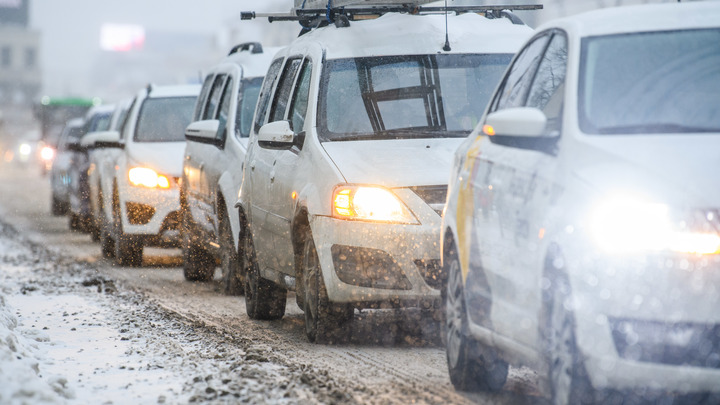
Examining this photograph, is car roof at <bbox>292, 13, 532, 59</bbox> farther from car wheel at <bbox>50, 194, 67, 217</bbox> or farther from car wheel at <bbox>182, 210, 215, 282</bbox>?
car wheel at <bbox>50, 194, 67, 217</bbox>

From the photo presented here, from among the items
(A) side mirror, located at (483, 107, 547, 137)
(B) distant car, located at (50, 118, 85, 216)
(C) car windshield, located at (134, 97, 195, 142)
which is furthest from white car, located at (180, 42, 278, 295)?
(B) distant car, located at (50, 118, 85, 216)

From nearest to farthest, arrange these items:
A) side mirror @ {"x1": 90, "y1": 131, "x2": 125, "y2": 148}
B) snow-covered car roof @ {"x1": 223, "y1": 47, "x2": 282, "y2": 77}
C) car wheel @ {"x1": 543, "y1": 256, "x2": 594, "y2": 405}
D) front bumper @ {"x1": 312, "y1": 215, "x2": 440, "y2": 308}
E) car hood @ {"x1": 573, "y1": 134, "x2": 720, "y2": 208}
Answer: car hood @ {"x1": 573, "y1": 134, "x2": 720, "y2": 208} → car wheel @ {"x1": 543, "y1": 256, "x2": 594, "y2": 405} → front bumper @ {"x1": 312, "y1": 215, "x2": 440, "y2": 308} → snow-covered car roof @ {"x1": 223, "y1": 47, "x2": 282, "y2": 77} → side mirror @ {"x1": 90, "y1": 131, "x2": 125, "y2": 148}

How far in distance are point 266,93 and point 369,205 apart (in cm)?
278

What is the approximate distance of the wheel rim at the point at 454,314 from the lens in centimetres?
627

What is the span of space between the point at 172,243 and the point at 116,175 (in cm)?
99

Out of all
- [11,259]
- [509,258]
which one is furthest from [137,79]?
[509,258]

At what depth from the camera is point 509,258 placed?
5520mm

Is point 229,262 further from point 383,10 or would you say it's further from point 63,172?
point 63,172

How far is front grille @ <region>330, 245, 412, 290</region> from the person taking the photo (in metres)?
7.50

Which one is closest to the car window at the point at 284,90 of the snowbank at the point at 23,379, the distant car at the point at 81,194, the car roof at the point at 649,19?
the snowbank at the point at 23,379

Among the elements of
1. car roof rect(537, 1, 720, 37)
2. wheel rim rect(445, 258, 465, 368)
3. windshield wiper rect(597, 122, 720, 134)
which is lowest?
wheel rim rect(445, 258, 465, 368)

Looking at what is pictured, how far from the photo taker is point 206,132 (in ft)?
36.4

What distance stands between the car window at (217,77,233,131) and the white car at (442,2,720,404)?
5.47 m

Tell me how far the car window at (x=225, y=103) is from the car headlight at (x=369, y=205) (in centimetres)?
417
